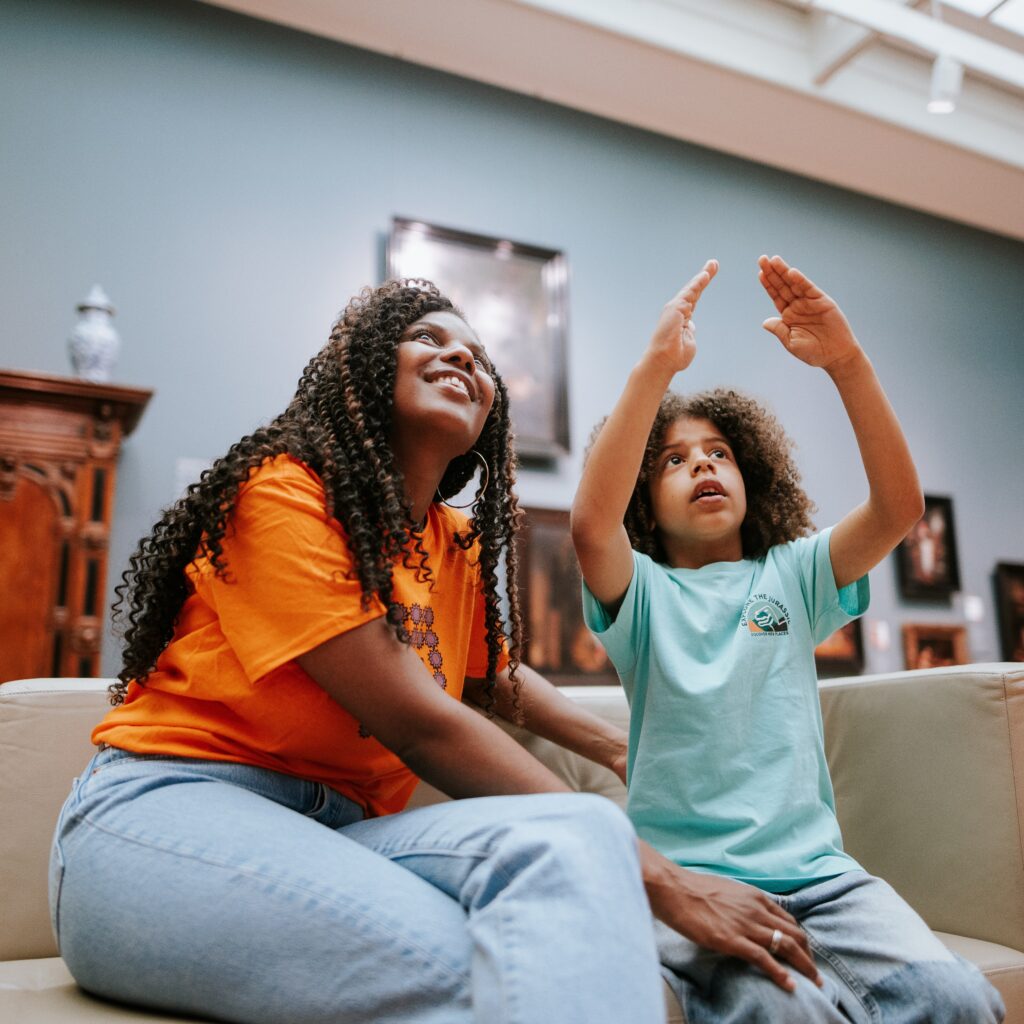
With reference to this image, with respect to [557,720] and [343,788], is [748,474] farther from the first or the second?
[343,788]

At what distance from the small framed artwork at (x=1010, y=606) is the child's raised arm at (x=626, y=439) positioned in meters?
4.29

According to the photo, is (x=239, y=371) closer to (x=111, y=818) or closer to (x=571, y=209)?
(x=571, y=209)

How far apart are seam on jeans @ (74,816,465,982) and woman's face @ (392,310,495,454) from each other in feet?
2.12

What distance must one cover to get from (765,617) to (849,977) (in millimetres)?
565

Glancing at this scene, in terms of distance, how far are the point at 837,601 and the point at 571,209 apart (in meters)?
3.33

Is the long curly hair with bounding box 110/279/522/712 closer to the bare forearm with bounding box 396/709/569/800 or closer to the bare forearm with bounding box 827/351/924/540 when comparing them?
the bare forearm with bounding box 396/709/569/800

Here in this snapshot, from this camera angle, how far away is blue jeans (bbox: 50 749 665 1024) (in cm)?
90

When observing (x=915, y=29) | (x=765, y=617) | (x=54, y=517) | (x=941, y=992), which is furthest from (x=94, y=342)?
(x=915, y=29)

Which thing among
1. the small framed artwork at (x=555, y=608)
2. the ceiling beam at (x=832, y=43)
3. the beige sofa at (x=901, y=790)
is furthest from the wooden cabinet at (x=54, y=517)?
the ceiling beam at (x=832, y=43)

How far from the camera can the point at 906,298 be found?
5.44 m

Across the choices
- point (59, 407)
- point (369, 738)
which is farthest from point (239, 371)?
point (369, 738)

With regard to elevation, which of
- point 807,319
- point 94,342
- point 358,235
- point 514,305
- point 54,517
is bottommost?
point 54,517

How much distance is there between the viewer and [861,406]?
165 centimetres

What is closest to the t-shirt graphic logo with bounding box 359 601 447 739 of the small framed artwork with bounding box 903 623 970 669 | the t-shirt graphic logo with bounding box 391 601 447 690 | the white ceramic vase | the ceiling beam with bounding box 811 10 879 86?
the t-shirt graphic logo with bounding box 391 601 447 690
